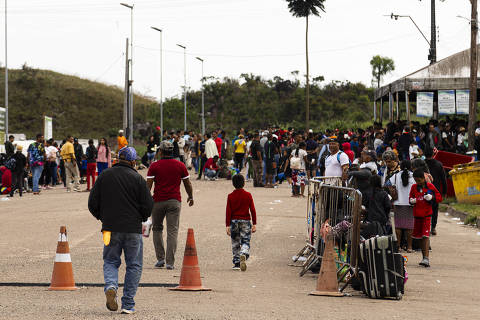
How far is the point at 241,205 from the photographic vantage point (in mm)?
11398

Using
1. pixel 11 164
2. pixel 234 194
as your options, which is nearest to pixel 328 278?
pixel 234 194

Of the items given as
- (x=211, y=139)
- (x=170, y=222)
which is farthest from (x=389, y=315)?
(x=211, y=139)

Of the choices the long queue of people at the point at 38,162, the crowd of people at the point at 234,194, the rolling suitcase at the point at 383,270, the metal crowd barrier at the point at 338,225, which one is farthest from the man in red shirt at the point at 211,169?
the rolling suitcase at the point at 383,270

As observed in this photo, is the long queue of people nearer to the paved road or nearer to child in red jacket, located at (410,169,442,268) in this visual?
the paved road

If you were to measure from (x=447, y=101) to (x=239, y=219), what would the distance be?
1911 cm

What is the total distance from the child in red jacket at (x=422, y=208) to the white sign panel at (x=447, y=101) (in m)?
16.9

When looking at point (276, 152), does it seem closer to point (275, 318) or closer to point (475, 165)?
point (475, 165)

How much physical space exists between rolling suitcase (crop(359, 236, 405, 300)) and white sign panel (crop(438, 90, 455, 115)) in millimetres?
20200

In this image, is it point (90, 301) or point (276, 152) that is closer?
point (90, 301)

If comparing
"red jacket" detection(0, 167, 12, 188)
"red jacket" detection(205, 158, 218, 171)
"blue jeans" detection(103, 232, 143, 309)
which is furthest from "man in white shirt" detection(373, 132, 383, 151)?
"blue jeans" detection(103, 232, 143, 309)

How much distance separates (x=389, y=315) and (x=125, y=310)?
8.68 feet

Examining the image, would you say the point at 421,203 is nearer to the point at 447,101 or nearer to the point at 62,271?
the point at 62,271

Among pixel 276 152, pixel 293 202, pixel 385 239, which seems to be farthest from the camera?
pixel 276 152

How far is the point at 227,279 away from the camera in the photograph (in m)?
10.6
